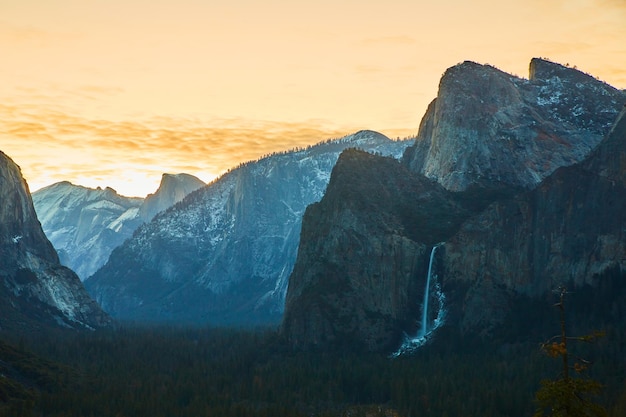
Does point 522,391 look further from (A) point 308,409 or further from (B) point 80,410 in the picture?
(B) point 80,410

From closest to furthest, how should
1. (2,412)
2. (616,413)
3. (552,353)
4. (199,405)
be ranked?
(552,353), (616,413), (2,412), (199,405)

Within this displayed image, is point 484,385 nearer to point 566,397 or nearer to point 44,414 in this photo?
point 44,414

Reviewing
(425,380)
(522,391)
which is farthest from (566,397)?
(425,380)

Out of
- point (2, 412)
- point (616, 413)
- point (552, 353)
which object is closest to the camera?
point (552, 353)

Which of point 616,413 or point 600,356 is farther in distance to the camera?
point 600,356

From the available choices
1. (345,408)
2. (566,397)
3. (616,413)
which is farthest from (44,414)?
(566,397)

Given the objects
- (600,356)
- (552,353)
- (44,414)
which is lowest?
(44,414)

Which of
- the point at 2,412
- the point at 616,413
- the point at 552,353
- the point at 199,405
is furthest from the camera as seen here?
the point at 199,405

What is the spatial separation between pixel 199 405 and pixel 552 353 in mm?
140294

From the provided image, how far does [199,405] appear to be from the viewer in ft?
634

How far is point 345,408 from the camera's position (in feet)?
633

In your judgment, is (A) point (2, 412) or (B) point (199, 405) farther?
(B) point (199, 405)

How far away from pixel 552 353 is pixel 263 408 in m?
132

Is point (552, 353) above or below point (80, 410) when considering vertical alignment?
→ above
